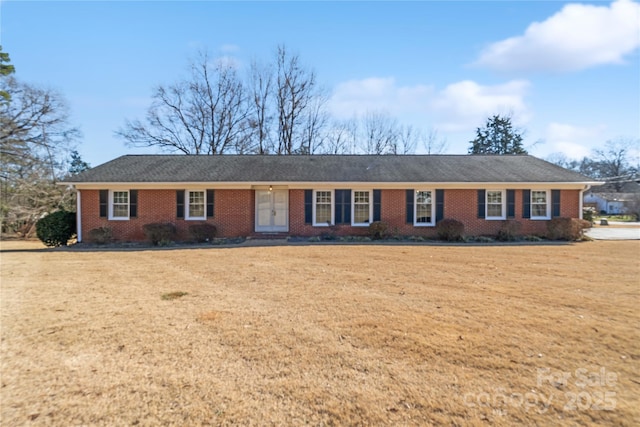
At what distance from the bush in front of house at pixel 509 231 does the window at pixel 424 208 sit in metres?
2.93

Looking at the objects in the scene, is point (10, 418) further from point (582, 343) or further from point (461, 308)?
point (582, 343)

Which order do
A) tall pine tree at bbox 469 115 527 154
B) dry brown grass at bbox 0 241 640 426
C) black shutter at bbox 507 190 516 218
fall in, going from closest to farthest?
dry brown grass at bbox 0 241 640 426
black shutter at bbox 507 190 516 218
tall pine tree at bbox 469 115 527 154

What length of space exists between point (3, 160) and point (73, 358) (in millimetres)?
27497

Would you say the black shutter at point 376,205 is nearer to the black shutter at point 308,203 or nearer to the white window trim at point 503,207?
the black shutter at point 308,203

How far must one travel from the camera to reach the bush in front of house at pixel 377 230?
1446cm

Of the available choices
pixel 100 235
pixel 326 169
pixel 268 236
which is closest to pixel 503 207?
pixel 326 169

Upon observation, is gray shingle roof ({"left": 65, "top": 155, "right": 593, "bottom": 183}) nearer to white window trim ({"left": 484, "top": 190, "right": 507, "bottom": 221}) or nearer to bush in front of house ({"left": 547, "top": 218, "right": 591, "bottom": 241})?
white window trim ({"left": 484, "top": 190, "right": 507, "bottom": 221})

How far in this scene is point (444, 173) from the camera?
16078mm

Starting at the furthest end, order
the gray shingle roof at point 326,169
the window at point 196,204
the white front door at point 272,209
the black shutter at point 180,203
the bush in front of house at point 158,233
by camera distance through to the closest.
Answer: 1. the white front door at point 272,209
2. the gray shingle roof at point 326,169
3. the window at point 196,204
4. the black shutter at point 180,203
5. the bush in front of house at point 158,233

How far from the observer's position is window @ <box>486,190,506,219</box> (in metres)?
15.4

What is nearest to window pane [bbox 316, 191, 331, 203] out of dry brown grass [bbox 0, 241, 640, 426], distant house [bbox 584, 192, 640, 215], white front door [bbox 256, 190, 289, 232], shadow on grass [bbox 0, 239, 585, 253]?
white front door [bbox 256, 190, 289, 232]

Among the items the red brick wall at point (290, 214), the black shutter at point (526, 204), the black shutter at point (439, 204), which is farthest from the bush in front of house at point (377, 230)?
the black shutter at point (526, 204)

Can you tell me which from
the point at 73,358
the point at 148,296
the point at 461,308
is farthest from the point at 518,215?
the point at 73,358

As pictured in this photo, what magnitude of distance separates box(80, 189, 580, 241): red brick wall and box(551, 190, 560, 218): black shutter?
24 centimetres
